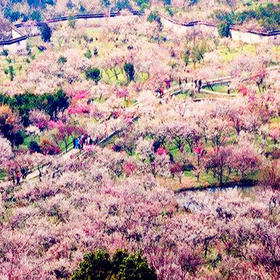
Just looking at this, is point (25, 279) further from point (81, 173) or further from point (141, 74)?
point (141, 74)

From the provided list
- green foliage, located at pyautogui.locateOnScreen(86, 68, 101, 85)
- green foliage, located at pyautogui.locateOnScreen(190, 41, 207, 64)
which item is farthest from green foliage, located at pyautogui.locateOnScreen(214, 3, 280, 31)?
green foliage, located at pyautogui.locateOnScreen(86, 68, 101, 85)

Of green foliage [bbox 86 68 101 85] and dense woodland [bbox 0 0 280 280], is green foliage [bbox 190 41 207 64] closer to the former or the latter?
dense woodland [bbox 0 0 280 280]

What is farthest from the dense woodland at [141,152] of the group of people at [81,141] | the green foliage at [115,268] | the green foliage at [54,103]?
the group of people at [81,141]

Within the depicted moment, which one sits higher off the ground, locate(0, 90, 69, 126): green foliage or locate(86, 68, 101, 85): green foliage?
locate(0, 90, 69, 126): green foliage

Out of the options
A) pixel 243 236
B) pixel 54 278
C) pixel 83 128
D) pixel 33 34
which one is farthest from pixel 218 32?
pixel 54 278

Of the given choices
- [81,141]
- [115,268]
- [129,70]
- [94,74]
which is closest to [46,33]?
[94,74]

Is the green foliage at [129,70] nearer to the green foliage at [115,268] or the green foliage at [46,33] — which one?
the green foliage at [46,33]
